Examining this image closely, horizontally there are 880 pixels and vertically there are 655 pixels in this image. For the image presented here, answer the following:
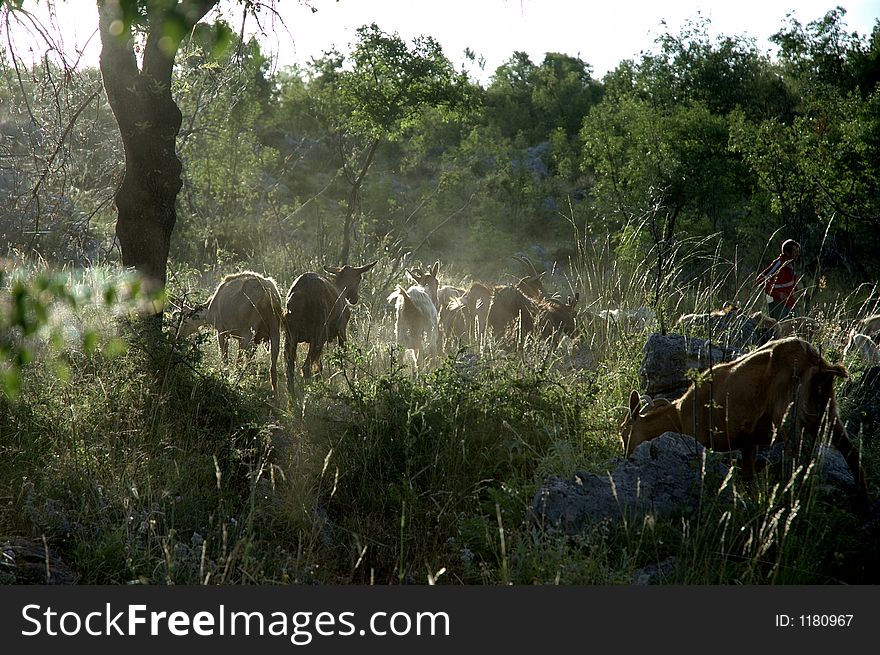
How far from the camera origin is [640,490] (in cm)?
513

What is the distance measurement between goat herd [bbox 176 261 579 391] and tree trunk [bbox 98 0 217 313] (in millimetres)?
852

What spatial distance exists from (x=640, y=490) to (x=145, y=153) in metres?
5.58

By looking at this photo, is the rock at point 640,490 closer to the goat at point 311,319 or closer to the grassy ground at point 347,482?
the grassy ground at point 347,482

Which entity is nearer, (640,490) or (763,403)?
(640,490)

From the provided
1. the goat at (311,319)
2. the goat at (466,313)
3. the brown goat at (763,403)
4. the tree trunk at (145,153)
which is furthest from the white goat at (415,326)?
the brown goat at (763,403)

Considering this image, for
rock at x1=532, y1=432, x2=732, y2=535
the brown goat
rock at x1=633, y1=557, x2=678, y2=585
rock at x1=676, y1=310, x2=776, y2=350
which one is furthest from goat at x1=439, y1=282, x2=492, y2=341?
rock at x1=633, y1=557, x2=678, y2=585

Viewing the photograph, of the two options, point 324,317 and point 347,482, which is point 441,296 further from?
point 347,482

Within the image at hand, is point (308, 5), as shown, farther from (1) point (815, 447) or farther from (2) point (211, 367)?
(1) point (815, 447)

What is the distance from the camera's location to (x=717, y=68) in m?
40.2

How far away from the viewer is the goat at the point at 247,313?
9.45 m

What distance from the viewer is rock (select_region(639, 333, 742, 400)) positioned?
7.12 metres

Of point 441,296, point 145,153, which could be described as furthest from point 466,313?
point 145,153

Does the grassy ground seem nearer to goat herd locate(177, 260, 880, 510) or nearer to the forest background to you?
the forest background

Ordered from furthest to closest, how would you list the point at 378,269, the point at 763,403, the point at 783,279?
the point at 378,269 → the point at 783,279 → the point at 763,403
